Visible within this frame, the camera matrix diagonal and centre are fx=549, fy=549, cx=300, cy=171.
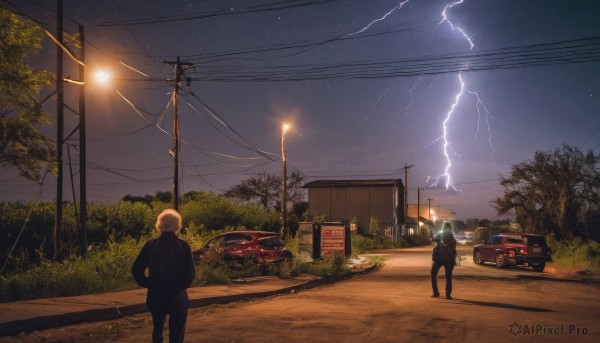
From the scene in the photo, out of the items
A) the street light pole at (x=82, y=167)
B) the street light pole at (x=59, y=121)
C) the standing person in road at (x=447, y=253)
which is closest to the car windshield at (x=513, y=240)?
the standing person in road at (x=447, y=253)

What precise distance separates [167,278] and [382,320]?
5.02 meters

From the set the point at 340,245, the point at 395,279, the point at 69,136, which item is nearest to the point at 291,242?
the point at 340,245

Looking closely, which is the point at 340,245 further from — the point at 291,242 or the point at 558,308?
the point at 558,308

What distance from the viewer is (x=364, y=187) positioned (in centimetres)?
6862

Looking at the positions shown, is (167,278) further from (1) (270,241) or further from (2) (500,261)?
(2) (500,261)

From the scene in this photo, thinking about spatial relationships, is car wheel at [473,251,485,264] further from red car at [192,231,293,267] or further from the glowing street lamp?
the glowing street lamp

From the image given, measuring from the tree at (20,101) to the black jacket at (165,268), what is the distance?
6855mm

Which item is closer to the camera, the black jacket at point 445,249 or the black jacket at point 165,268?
the black jacket at point 165,268

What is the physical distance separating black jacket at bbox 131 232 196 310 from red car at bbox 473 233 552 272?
21690 millimetres

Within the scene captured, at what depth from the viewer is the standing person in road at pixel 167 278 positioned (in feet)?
17.7

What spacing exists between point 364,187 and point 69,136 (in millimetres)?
54038

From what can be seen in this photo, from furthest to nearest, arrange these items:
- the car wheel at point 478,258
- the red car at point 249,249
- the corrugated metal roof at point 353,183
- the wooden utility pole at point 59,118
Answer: the corrugated metal roof at point 353,183 → the car wheel at point 478,258 → the red car at point 249,249 → the wooden utility pole at point 59,118

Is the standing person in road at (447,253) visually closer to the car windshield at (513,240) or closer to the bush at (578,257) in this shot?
the bush at (578,257)

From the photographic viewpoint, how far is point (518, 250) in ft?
80.3
